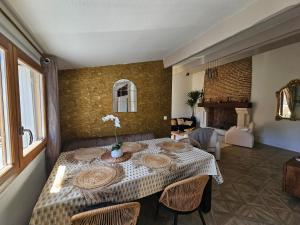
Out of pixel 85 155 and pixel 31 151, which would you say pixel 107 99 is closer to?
pixel 85 155

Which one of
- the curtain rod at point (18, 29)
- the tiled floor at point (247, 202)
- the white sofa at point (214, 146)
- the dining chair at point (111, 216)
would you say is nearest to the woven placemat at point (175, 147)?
the tiled floor at point (247, 202)

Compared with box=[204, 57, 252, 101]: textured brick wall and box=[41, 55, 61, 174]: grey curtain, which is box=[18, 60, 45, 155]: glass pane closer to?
box=[41, 55, 61, 174]: grey curtain

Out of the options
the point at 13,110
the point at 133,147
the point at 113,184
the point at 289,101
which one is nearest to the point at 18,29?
the point at 13,110

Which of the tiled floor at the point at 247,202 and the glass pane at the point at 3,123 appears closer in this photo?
the glass pane at the point at 3,123

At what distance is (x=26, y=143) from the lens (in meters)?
2.12

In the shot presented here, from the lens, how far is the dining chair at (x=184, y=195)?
5.12 feet

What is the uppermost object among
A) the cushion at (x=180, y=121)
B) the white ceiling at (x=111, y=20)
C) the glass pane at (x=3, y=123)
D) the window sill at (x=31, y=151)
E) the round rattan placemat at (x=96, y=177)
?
the white ceiling at (x=111, y=20)

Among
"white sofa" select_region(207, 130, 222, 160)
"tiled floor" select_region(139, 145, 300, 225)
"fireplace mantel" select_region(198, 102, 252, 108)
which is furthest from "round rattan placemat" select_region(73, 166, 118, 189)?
"fireplace mantel" select_region(198, 102, 252, 108)

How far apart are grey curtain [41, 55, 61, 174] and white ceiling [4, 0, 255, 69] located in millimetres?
257

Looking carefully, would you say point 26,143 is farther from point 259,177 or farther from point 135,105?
point 259,177

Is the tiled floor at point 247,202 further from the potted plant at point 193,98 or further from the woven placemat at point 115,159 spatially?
the potted plant at point 193,98

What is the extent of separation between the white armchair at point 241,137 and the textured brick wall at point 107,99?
240cm

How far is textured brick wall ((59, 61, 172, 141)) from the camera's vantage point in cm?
357

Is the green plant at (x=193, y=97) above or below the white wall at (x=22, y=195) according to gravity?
above
